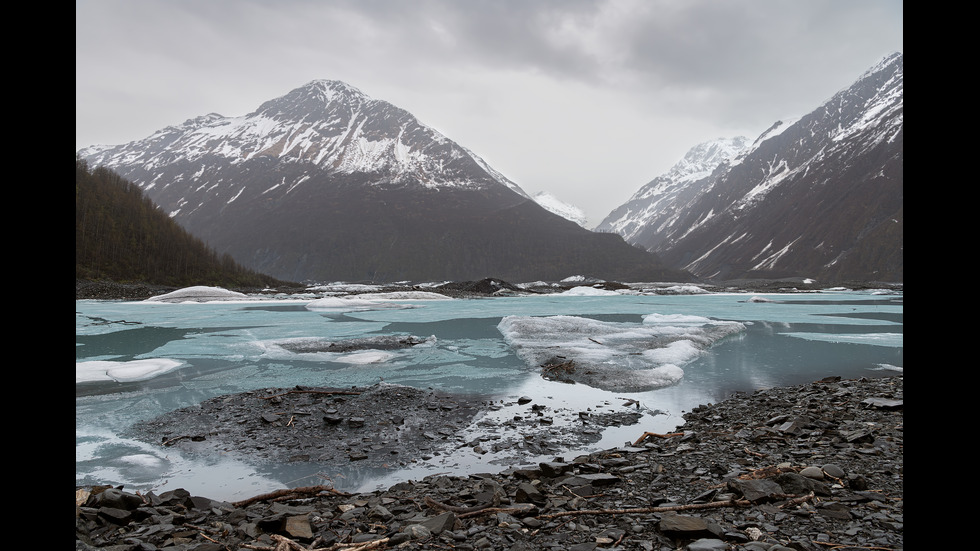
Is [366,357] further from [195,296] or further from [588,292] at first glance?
[588,292]

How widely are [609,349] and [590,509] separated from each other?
12.1m

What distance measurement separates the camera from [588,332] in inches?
822

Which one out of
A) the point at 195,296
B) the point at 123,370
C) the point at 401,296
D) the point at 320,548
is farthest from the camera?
the point at 401,296

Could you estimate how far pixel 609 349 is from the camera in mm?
16109

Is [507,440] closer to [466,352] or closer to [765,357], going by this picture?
[466,352]

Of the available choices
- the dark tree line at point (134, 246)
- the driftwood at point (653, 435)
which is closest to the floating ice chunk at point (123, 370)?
the driftwood at point (653, 435)

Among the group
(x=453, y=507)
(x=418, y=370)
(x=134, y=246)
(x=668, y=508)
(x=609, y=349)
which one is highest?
(x=134, y=246)

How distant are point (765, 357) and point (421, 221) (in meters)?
174

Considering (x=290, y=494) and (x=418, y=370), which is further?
(x=418, y=370)

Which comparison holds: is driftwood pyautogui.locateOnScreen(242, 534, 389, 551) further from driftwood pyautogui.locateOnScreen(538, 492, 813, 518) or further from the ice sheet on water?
the ice sheet on water

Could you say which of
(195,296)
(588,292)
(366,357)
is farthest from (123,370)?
(588,292)

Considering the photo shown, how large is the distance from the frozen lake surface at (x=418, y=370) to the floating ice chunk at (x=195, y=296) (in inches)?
1011

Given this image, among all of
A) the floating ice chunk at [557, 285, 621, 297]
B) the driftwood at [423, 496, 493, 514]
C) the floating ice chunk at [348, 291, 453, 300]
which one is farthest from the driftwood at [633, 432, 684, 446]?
the floating ice chunk at [557, 285, 621, 297]

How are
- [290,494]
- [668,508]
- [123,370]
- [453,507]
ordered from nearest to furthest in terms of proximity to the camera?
[668,508] < [453,507] < [290,494] < [123,370]
